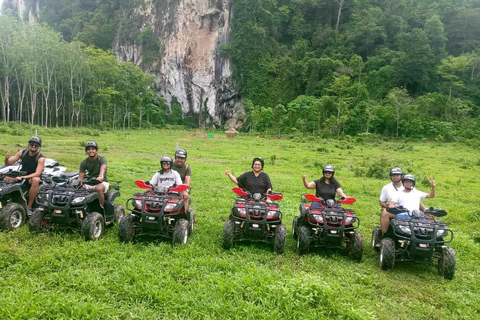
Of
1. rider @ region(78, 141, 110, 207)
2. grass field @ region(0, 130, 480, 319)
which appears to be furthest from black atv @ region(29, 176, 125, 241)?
rider @ region(78, 141, 110, 207)

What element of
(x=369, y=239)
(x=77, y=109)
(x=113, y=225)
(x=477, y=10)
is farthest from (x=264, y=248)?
(x=477, y=10)

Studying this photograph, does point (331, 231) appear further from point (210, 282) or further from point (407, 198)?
point (210, 282)

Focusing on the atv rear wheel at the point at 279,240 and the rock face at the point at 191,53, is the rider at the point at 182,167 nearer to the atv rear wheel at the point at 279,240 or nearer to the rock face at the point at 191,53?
the atv rear wheel at the point at 279,240

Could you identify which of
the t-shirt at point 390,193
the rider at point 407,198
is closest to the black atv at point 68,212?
the rider at point 407,198

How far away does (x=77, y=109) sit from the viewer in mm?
42406

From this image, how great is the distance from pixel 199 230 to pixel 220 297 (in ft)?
9.59

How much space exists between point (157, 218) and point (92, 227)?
1201mm

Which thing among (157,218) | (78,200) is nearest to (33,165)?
(78,200)

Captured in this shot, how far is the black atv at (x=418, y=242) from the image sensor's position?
4.92 meters

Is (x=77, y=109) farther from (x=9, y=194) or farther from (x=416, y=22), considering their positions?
(x=416, y=22)

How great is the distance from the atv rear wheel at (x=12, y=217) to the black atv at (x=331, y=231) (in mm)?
5284

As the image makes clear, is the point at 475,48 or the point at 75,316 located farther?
the point at 475,48

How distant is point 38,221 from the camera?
5523 millimetres

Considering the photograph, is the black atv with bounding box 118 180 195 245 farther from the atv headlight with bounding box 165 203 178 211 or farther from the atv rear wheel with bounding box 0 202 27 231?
the atv rear wheel with bounding box 0 202 27 231
